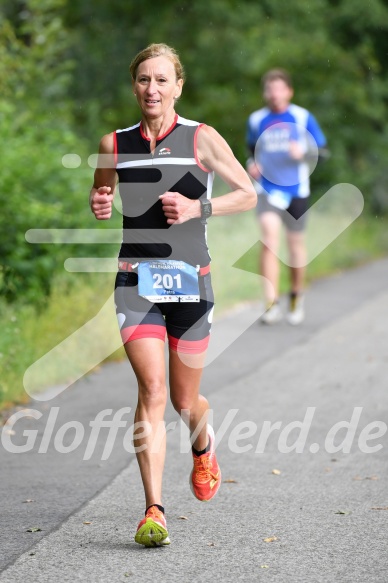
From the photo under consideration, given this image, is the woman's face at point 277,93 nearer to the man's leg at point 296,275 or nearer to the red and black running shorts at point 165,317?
the man's leg at point 296,275

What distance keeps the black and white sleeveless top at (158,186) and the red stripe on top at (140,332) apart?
0.30 meters

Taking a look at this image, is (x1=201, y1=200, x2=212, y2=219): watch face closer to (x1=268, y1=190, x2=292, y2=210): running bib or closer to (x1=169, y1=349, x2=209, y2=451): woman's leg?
(x1=169, y1=349, x2=209, y2=451): woman's leg

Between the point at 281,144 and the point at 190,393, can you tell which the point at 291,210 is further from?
the point at 190,393

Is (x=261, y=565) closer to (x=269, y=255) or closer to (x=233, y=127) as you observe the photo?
(x=269, y=255)

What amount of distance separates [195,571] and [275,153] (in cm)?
812

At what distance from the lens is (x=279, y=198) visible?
12.7 metres

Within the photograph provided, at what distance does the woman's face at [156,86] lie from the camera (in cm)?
555

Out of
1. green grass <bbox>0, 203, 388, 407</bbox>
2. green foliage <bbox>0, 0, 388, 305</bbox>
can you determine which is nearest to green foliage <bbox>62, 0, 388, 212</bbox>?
green foliage <bbox>0, 0, 388, 305</bbox>

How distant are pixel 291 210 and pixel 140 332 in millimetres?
7397

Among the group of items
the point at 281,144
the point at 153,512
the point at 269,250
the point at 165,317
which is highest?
Result: the point at 165,317

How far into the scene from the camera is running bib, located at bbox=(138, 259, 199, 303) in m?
5.52

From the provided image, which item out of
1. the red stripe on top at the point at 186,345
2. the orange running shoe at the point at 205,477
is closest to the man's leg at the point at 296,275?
the orange running shoe at the point at 205,477

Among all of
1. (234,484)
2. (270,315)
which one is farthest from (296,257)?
(234,484)

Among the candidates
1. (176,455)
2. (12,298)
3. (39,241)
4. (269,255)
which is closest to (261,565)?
(176,455)
